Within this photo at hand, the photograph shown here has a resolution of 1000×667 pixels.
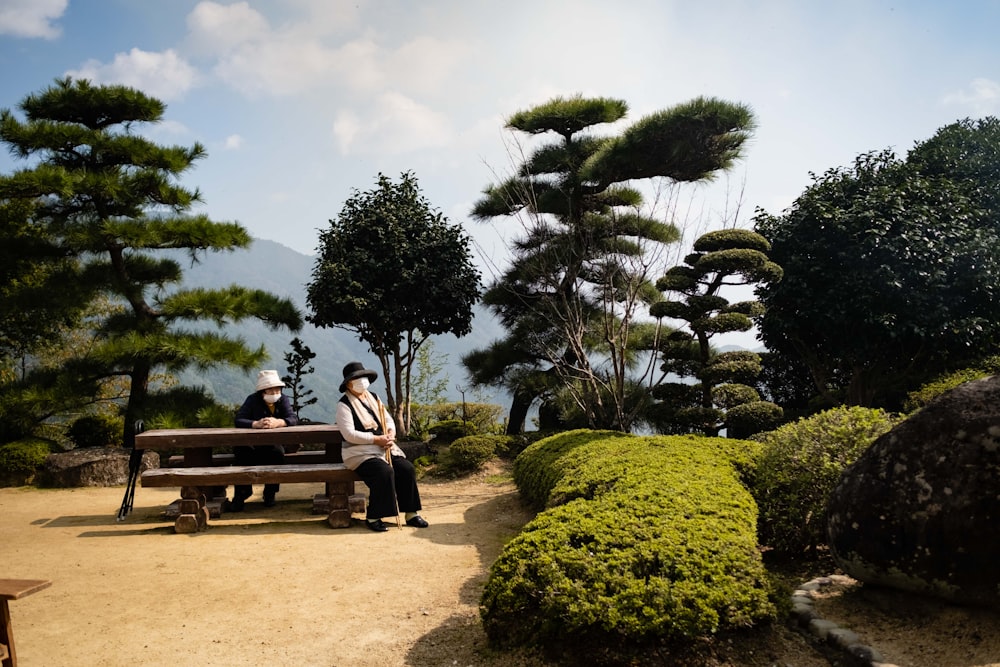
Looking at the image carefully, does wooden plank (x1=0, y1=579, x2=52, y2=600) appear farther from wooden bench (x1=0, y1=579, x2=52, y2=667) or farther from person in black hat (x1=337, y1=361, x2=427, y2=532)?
person in black hat (x1=337, y1=361, x2=427, y2=532)

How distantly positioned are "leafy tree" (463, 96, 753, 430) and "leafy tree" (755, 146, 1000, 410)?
1691mm

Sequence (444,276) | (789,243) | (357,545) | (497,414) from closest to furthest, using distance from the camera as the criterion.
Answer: (357,545)
(789,243)
(444,276)
(497,414)

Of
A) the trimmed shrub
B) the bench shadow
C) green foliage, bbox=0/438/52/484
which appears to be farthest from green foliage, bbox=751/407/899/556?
green foliage, bbox=0/438/52/484

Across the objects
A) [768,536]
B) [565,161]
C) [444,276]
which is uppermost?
[565,161]

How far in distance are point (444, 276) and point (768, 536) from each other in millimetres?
7211

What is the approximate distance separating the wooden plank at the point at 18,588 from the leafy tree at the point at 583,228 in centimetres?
755

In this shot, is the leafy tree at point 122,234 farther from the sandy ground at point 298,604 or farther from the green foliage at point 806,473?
the green foliage at point 806,473

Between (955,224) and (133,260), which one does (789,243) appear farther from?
(133,260)

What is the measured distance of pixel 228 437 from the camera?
7223 mm

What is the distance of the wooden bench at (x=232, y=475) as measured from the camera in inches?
266

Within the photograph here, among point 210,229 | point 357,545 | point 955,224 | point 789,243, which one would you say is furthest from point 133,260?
point 955,224

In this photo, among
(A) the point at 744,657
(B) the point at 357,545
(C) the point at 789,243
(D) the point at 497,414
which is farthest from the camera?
(D) the point at 497,414

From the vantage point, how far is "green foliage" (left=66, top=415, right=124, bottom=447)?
10773 mm

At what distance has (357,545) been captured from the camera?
20.1ft
